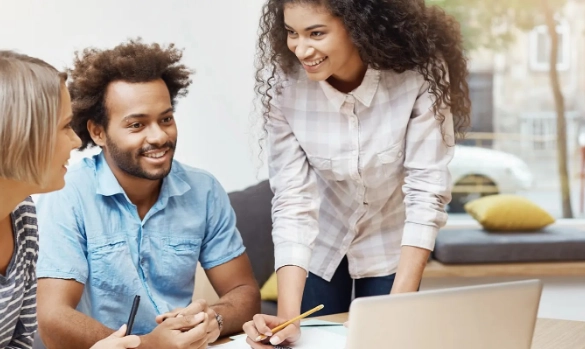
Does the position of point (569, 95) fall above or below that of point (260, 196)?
above

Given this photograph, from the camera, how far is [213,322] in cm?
157

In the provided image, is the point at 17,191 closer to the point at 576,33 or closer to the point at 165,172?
the point at 165,172

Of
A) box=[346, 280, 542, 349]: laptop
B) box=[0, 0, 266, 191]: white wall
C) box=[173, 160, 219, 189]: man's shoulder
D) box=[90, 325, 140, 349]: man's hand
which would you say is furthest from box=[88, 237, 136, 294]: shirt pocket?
box=[0, 0, 266, 191]: white wall

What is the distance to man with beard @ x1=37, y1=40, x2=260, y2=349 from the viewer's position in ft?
5.86

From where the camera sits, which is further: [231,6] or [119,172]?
[231,6]

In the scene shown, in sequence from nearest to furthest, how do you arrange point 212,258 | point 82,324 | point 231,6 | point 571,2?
point 82,324
point 212,258
point 231,6
point 571,2

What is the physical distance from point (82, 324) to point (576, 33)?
306 cm

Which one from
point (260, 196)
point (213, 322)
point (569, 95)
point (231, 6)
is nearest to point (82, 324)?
point (213, 322)

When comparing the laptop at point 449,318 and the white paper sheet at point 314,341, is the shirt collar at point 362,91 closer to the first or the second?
the white paper sheet at point 314,341

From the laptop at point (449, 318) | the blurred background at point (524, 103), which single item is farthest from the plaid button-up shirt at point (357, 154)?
the blurred background at point (524, 103)

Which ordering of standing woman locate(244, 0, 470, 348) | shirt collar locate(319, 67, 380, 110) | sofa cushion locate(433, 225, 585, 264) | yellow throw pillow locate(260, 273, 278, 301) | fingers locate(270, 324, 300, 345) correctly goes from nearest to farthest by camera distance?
1. fingers locate(270, 324, 300, 345)
2. standing woman locate(244, 0, 470, 348)
3. shirt collar locate(319, 67, 380, 110)
4. yellow throw pillow locate(260, 273, 278, 301)
5. sofa cushion locate(433, 225, 585, 264)

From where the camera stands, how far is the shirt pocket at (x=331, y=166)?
187 cm

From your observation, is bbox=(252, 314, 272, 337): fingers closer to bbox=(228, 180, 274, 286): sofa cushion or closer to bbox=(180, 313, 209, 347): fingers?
bbox=(180, 313, 209, 347): fingers

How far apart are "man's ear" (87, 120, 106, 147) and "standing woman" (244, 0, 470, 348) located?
0.40m
